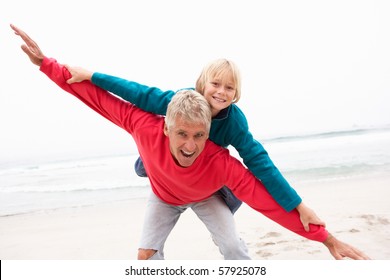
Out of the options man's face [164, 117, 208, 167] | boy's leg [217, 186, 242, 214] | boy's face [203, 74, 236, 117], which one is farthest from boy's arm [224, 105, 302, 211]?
boy's leg [217, 186, 242, 214]

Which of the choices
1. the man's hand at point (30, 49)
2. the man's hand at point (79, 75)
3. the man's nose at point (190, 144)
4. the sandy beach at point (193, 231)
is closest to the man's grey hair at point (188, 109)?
the man's nose at point (190, 144)

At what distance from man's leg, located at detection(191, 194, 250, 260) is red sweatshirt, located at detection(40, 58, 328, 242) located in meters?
0.13

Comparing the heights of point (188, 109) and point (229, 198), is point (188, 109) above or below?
above

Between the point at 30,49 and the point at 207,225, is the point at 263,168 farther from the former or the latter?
the point at 30,49

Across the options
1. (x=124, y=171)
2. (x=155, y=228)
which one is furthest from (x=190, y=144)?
(x=124, y=171)

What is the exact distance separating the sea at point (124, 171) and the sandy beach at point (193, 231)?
2.38 ft

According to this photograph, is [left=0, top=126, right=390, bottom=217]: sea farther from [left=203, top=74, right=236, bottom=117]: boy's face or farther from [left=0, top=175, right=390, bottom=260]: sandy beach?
[left=203, top=74, right=236, bottom=117]: boy's face

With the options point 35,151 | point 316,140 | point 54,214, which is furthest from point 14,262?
point 35,151

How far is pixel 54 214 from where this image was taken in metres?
5.70

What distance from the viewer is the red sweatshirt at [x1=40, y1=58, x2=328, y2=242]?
7.48 feet

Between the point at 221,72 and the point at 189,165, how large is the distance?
23.7 inches

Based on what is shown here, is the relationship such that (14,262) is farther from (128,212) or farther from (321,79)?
(321,79)

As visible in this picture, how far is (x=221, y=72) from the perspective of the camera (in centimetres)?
239

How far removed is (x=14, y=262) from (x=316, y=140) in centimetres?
1097
